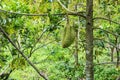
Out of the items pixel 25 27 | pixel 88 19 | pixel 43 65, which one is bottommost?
pixel 43 65

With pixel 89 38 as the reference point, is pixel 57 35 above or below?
below

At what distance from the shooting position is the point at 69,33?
135 cm

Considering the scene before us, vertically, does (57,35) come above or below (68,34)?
below

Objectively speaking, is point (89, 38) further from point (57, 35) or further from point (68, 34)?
point (57, 35)

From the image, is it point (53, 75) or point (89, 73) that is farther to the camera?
point (53, 75)

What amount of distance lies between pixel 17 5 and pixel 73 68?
6.14ft

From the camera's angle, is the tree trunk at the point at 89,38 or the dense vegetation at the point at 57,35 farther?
the dense vegetation at the point at 57,35

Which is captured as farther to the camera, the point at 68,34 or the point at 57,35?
the point at 57,35

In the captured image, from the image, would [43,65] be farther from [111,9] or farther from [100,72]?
[111,9]

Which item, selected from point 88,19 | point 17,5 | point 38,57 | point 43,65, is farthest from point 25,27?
point 38,57

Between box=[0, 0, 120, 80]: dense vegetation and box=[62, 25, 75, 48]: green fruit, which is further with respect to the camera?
box=[0, 0, 120, 80]: dense vegetation

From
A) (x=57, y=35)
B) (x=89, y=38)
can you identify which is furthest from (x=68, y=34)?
(x=57, y=35)

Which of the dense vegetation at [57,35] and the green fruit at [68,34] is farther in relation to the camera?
the dense vegetation at [57,35]

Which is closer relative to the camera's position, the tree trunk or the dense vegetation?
the tree trunk
